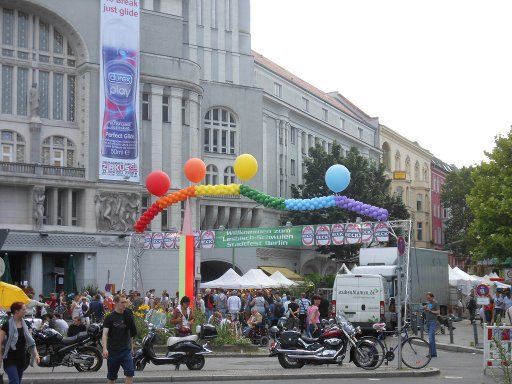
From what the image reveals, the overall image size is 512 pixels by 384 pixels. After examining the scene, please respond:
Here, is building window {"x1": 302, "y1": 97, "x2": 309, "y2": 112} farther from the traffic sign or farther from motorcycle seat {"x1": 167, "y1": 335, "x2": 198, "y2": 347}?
motorcycle seat {"x1": 167, "y1": 335, "x2": 198, "y2": 347}

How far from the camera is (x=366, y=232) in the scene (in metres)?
34.6

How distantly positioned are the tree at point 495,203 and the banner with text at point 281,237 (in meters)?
12.2

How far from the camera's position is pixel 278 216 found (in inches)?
2603

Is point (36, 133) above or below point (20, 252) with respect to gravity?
above

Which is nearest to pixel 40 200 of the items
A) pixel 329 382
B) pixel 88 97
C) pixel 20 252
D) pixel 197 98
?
pixel 20 252

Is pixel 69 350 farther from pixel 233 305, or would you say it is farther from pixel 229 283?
pixel 229 283

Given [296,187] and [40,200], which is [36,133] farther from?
[296,187]

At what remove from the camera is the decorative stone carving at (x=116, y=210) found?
5003 centimetres

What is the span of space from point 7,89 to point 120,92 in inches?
237

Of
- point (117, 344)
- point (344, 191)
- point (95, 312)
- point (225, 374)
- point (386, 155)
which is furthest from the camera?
point (386, 155)

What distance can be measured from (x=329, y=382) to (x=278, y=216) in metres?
47.8

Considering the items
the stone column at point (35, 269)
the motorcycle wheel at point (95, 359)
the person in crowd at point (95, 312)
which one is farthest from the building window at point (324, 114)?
the motorcycle wheel at point (95, 359)

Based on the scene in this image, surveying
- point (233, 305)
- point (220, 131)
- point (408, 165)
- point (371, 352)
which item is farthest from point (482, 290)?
point (408, 165)

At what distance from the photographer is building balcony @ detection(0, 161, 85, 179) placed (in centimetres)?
4712
